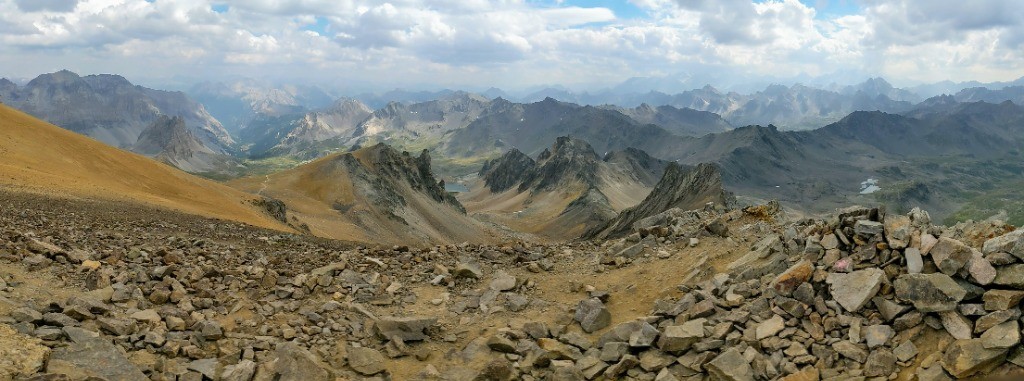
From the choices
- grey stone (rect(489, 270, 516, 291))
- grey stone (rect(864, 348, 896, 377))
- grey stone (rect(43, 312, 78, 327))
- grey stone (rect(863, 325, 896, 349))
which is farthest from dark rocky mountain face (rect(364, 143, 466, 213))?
grey stone (rect(864, 348, 896, 377))

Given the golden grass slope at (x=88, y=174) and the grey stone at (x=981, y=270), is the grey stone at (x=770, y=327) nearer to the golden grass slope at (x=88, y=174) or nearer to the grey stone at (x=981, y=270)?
the grey stone at (x=981, y=270)

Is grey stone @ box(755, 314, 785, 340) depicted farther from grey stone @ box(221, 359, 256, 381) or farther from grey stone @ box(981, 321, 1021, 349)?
grey stone @ box(221, 359, 256, 381)

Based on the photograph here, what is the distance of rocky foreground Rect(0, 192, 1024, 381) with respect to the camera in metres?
13.3

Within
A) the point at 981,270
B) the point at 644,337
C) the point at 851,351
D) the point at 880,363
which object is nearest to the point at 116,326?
the point at 644,337

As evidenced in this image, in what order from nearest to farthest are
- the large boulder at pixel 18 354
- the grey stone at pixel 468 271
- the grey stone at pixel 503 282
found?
the large boulder at pixel 18 354 < the grey stone at pixel 503 282 < the grey stone at pixel 468 271

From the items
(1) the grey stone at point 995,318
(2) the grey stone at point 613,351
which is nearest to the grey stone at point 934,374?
(1) the grey stone at point 995,318

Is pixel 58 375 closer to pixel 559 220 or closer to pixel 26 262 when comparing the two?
pixel 26 262

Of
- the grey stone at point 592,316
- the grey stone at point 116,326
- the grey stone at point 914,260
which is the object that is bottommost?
the grey stone at point 592,316

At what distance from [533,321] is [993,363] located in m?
11.8

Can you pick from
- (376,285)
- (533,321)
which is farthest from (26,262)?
(533,321)

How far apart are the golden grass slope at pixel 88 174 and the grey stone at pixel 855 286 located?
40.7m

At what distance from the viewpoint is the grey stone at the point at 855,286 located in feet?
48.7

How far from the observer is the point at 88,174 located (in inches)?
1934

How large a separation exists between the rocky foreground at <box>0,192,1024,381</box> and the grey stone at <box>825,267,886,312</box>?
44 millimetres
